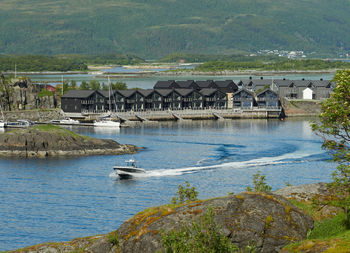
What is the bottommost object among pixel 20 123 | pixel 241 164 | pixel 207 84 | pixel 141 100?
pixel 241 164

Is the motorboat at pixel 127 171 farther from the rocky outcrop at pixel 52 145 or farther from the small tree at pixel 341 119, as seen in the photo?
the small tree at pixel 341 119

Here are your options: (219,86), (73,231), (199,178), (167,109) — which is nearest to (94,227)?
(73,231)

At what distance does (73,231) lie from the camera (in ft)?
157

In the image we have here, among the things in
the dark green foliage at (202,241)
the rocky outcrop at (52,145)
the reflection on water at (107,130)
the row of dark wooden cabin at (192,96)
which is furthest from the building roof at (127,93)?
the dark green foliage at (202,241)

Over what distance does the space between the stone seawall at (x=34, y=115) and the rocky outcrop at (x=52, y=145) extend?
137 feet

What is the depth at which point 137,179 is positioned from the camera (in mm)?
70000

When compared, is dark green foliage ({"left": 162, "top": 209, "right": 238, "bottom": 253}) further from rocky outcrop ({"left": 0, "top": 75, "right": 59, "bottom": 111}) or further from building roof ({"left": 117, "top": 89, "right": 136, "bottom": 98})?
rocky outcrop ({"left": 0, "top": 75, "right": 59, "bottom": 111})

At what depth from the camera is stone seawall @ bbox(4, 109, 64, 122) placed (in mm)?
131500

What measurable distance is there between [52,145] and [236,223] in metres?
66.7

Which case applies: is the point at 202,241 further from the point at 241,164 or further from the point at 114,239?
the point at 241,164

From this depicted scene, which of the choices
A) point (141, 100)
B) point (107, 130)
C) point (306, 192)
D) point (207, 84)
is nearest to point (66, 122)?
point (107, 130)

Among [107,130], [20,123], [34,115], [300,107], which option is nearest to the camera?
[107,130]

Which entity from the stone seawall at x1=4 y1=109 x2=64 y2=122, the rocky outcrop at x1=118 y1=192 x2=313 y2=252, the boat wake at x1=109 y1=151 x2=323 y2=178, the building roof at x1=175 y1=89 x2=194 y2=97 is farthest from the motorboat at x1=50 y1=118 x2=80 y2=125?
the rocky outcrop at x1=118 y1=192 x2=313 y2=252

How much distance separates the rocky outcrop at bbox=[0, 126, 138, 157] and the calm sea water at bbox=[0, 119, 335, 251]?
3.31 m
